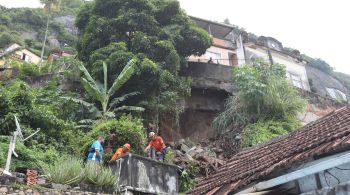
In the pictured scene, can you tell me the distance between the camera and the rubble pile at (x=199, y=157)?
15.8 metres

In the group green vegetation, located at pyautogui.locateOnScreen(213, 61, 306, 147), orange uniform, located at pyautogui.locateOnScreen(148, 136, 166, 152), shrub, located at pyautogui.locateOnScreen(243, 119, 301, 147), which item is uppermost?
green vegetation, located at pyautogui.locateOnScreen(213, 61, 306, 147)

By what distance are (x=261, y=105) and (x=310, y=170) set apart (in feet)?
48.6

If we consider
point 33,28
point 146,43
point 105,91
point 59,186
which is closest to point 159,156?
point 59,186

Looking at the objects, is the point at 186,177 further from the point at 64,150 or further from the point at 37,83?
the point at 37,83

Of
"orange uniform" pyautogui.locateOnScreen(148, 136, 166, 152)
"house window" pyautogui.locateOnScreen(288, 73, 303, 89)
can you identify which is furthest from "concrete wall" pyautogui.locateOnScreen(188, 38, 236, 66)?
"orange uniform" pyautogui.locateOnScreen(148, 136, 166, 152)

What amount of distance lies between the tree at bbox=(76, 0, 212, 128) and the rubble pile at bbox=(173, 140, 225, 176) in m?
2.38

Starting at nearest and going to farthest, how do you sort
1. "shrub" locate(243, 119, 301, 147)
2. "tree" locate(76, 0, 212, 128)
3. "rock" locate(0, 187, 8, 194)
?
"rock" locate(0, 187, 8, 194), "shrub" locate(243, 119, 301, 147), "tree" locate(76, 0, 212, 128)

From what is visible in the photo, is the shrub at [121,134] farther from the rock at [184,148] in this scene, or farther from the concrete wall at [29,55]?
the concrete wall at [29,55]

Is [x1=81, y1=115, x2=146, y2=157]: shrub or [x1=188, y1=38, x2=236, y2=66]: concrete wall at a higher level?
[x1=188, y1=38, x2=236, y2=66]: concrete wall

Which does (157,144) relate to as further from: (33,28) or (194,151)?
(33,28)

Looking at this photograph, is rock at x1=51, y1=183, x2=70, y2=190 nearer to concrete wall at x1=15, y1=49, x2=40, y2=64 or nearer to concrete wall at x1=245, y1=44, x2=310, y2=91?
concrete wall at x1=245, y1=44, x2=310, y2=91

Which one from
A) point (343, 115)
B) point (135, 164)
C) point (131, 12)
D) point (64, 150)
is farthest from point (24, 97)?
point (343, 115)

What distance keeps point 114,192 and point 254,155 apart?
3.98 m

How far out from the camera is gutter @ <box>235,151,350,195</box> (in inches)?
177
